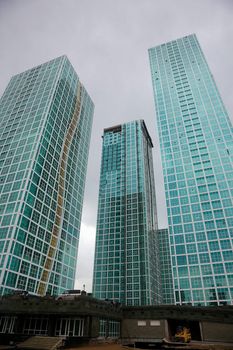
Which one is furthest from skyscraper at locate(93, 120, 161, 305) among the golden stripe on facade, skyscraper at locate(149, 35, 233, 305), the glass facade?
the golden stripe on facade

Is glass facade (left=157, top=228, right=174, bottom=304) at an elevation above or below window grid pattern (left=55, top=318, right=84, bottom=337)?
above

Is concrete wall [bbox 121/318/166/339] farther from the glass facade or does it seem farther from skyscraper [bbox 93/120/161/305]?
the glass facade

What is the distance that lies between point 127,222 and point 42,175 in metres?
55.9

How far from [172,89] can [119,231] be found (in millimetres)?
80993

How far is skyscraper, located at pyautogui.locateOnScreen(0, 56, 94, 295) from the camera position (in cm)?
8256

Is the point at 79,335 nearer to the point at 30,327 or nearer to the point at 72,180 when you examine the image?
the point at 30,327

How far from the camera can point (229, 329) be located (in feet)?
149

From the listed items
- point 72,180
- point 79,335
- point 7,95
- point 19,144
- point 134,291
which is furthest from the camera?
point 7,95

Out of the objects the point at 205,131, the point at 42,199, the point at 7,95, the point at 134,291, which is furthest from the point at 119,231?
the point at 7,95

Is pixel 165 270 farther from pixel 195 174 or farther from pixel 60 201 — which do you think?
pixel 60 201

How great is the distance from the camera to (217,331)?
1784 inches

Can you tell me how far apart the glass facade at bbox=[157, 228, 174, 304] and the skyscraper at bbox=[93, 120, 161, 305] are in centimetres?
1338

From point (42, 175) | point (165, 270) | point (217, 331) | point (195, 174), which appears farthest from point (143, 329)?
point (165, 270)

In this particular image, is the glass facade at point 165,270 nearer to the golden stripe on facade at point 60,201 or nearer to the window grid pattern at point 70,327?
the golden stripe on facade at point 60,201
